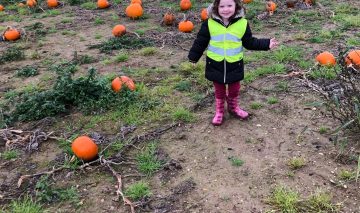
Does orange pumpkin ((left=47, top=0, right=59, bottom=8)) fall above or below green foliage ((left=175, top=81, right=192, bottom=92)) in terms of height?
below

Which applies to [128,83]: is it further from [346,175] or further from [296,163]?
[346,175]

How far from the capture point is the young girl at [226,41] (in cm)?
436

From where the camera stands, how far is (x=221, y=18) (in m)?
4.38

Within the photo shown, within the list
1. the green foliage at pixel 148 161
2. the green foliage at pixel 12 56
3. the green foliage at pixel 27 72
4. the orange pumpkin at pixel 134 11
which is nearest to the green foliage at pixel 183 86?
the green foliage at pixel 148 161

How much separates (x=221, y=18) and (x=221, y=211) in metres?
1.95

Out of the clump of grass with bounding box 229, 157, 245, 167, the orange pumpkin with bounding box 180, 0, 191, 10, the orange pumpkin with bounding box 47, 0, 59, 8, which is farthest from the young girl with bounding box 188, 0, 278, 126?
the orange pumpkin with bounding box 47, 0, 59, 8

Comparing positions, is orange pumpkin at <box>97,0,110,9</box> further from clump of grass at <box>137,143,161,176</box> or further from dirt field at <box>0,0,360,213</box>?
clump of grass at <box>137,143,161,176</box>

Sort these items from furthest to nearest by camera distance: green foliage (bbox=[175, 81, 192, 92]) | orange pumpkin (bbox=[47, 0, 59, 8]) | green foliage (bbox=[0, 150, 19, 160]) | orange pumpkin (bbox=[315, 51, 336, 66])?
orange pumpkin (bbox=[47, 0, 59, 8]), orange pumpkin (bbox=[315, 51, 336, 66]), green foliage (bbox=[175, 81, 192, 92]), green foliage (bbox=[0, 150, 19, 160])

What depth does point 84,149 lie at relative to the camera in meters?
4.20

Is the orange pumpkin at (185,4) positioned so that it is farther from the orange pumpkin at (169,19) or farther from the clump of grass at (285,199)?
the clump of grass at (285,199)

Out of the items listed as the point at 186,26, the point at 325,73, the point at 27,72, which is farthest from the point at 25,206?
the point at 186,26

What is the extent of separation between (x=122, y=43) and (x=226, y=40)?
143 inches

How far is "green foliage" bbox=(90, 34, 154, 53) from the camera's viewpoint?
755 centimetres

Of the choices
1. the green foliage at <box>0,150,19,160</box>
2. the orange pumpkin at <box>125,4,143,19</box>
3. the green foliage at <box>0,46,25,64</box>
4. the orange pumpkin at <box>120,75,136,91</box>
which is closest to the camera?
the green foliage at <box>0,150,19,160</box>
